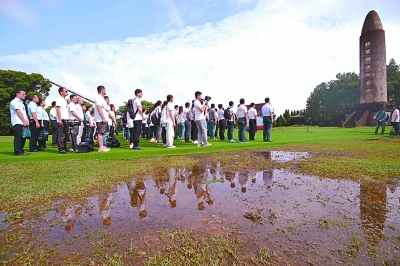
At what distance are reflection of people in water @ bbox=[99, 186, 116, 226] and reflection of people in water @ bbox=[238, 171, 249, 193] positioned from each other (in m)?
1.96

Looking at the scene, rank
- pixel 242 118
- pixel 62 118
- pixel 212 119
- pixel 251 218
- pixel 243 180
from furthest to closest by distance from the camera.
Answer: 1. pixel 212 119
2. pixel 242 118
3. pixel 62 118
4. pixel 243 180
5. pixel 251 218

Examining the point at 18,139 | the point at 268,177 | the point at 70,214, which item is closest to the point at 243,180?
the point at 268,177

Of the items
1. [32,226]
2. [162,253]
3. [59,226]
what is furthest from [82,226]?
[162,253]

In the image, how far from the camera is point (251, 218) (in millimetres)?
2443

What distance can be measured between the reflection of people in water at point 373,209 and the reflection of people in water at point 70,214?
297 cm

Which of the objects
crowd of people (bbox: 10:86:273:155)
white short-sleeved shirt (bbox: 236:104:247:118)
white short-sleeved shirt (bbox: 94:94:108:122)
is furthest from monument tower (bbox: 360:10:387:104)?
white short-sleeved shirt (bbox: 94:94:108:122)

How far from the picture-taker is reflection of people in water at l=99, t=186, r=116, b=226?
2482 millimetres

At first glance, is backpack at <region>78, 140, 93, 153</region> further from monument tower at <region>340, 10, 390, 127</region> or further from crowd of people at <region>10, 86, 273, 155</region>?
monument tower at <region>340, 10, 390, 127</region>

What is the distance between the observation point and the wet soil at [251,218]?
74.5 inches

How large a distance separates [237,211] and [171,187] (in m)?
1.41

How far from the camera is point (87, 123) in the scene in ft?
34.4

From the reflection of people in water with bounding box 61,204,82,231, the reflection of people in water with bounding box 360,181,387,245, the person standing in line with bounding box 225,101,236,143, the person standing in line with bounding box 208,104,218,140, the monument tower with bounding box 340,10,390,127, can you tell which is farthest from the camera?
the monument tower with bounding box 340,10,390,127

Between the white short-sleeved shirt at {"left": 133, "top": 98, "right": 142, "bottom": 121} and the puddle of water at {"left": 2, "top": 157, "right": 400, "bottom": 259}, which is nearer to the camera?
the puddle of water at {"left": 2, "top": 157, "right": 400, "bottom": 259}

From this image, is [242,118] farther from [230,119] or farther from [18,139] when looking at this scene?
[18,139]
